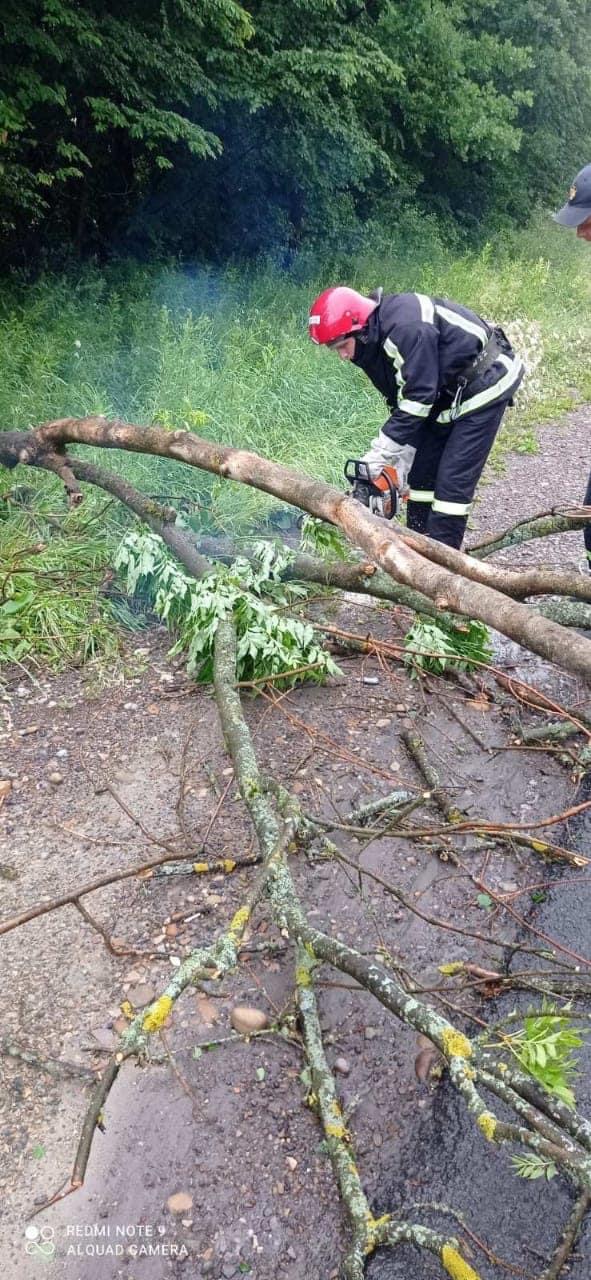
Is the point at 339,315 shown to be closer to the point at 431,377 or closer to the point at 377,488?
the point at 431,377

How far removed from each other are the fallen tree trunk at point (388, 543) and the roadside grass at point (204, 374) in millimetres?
589

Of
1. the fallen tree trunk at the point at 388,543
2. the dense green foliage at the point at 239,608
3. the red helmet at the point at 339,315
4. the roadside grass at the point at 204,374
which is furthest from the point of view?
the roadside grass at the point at 204,374

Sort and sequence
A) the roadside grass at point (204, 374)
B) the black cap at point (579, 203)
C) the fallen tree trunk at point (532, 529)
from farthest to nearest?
1. the roadside grass at point (204, 374)
2. the fallen tree trunk at point (532, 529)
3. the black cap at point (579, 203)

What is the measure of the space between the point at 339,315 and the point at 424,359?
16.9 inches

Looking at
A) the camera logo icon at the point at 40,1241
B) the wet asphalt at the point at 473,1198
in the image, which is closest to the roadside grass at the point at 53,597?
the camera logo icon at the point at 40,1241

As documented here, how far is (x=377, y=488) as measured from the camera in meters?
4.07

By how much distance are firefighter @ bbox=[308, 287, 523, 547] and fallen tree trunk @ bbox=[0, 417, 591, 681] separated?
0.94 m

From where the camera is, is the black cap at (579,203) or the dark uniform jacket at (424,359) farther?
the black cap at (579,203)

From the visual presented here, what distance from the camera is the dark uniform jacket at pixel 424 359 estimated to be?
150 inches

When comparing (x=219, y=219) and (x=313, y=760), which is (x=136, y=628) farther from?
(x=219, y=219)

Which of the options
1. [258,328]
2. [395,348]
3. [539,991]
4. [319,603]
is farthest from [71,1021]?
[258,328]

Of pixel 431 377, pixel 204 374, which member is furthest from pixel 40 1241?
pixel 204 374

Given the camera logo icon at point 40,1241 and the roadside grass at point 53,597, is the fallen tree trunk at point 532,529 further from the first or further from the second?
the camera logo icon at point 40,1241

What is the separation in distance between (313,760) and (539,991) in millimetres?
1263
